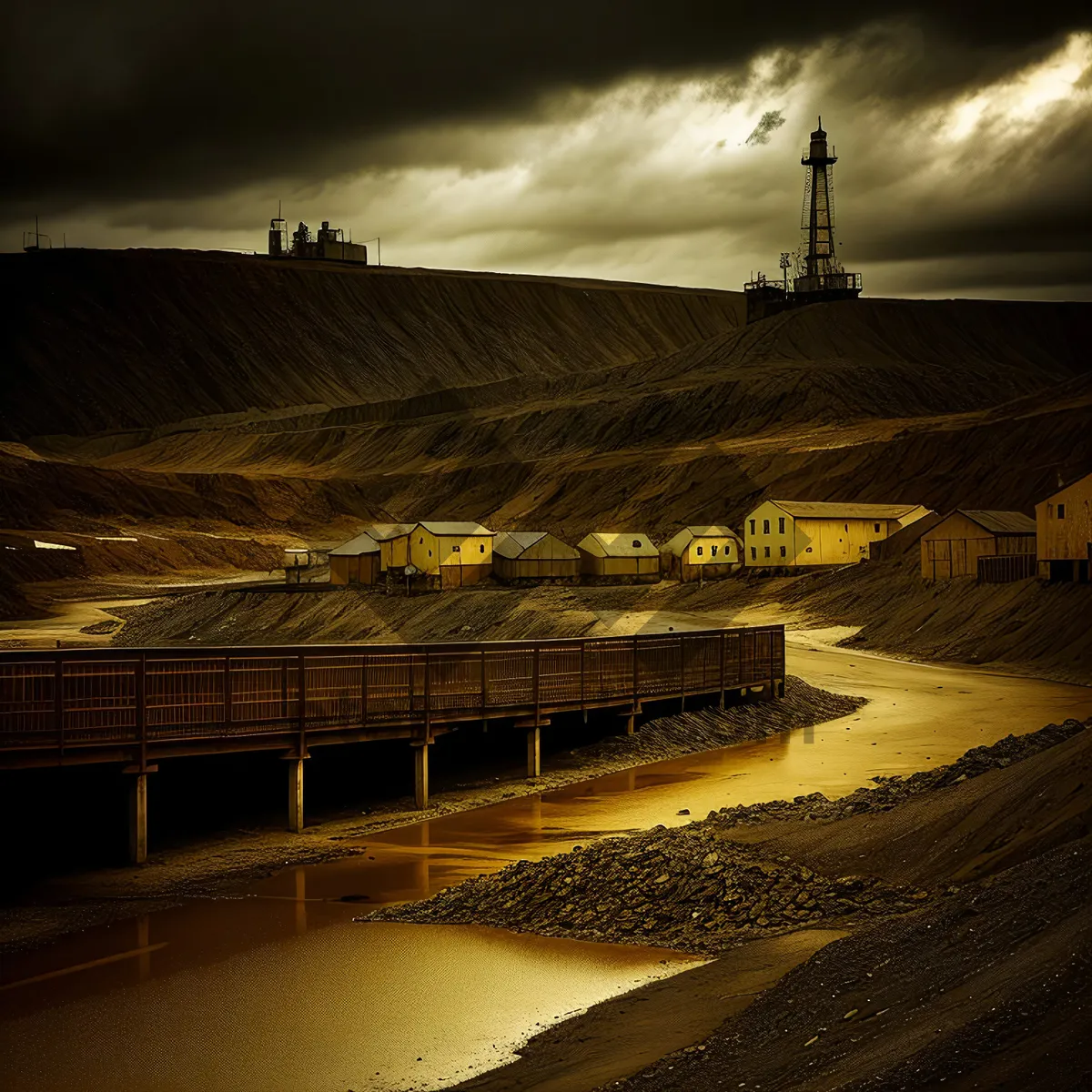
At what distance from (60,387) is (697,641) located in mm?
163401

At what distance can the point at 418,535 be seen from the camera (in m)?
80.8

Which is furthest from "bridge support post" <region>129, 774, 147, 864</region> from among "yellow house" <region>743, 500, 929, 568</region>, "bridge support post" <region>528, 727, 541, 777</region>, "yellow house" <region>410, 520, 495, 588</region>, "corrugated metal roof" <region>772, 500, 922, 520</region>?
"corrugated metal roof" <region>772, 500, 922, 520</region>

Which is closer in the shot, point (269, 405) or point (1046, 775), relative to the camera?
point (1046, 775)

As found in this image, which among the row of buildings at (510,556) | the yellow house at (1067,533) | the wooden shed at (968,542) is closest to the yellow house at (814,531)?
the row of buildings at (510,556)

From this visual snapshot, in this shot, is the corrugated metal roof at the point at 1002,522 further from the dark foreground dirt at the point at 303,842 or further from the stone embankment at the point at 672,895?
the stone embankment at the point at 672,895

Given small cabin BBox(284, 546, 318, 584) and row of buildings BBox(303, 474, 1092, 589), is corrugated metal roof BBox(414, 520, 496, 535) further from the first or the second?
small cabin BBox(284, 546, 318, 584)

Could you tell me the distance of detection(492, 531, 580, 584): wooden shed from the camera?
266 feet

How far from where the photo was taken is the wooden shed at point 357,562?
84188 millimetres

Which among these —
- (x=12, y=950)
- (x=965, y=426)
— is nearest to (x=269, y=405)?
(x=965, y=426)

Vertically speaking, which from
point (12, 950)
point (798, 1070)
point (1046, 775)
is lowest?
point (12, 950)

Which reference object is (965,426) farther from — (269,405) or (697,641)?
(269,405)

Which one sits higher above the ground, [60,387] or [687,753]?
[60,387]

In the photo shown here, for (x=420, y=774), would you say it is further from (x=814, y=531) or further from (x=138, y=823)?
(x=814, y=531)

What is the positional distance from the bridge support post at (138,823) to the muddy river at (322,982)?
256cm
